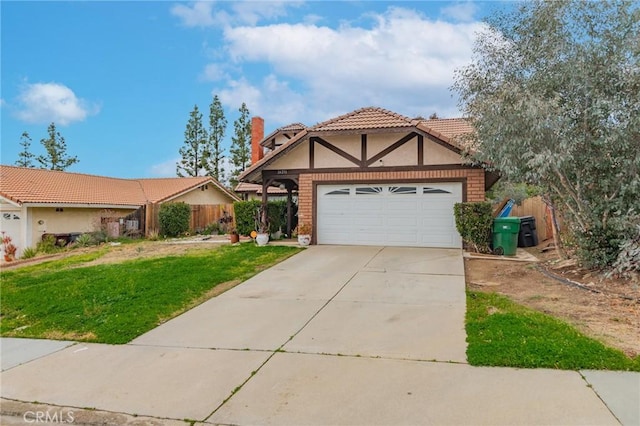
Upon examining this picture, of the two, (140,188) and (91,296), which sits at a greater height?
(140,188)

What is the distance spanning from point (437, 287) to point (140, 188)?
24701 mm

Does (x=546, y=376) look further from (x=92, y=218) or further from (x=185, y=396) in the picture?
(x=92, y=218)

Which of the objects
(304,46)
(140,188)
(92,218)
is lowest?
(92,218)

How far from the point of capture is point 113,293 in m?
7.77

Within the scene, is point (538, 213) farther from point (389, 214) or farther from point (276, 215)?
point (276, 215)

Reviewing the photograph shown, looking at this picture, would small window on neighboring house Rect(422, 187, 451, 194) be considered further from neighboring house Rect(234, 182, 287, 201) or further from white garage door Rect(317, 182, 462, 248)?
neighboring house Rect(234, 182, 287, 201)

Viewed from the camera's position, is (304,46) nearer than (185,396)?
No

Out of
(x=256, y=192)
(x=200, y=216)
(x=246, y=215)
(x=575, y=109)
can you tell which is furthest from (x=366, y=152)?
(x=256, y=192)

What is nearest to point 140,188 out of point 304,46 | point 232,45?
point 232,45

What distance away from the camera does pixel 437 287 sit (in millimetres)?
7633

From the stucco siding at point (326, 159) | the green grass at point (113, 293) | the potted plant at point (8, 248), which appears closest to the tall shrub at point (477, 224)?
the stucco siding at point (326, 159)

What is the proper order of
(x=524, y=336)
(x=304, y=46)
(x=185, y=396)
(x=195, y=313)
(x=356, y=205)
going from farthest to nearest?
(x=356, y=205)
(x=304, y=46)
(x=195, y=313)
(x=524, y=336)
(x=185, y=396)

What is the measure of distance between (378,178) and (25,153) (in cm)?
3890

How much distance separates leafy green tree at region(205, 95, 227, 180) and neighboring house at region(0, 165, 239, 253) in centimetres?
972
